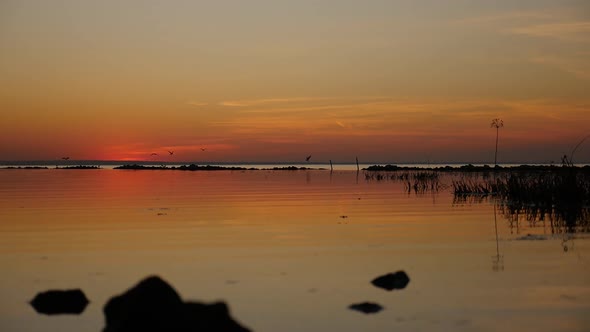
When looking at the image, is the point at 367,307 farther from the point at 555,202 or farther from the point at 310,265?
the point at 555,202

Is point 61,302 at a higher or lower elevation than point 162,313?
lower

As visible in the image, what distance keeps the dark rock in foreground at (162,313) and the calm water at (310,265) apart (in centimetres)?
158

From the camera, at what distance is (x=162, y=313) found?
8219mm

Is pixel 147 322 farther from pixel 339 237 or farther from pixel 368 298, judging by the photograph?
pixel 339 237

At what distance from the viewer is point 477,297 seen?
1141 centimetres

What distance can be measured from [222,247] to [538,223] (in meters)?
12.4

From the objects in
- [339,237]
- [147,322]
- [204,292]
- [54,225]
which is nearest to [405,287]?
[204,292]

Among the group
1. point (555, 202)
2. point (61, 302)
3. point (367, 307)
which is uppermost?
point (555, 202)

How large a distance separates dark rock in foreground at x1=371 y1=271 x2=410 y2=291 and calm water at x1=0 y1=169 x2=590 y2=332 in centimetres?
23

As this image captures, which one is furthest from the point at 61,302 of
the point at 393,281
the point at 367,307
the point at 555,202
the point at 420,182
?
the point at 420,182

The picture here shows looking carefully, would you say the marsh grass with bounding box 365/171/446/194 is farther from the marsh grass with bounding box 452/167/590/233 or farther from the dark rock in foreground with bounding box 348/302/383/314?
the dark rock in foreground with bounding box 348/302/383/314

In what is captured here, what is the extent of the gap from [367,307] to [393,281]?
1.56 meters

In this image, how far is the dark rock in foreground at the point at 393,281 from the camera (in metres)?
12.0

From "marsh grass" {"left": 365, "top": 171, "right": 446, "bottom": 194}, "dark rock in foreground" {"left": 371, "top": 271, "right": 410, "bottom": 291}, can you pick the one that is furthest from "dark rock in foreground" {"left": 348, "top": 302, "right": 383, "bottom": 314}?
"marsh grass" {"left": 365, "top": 171, "right": 446, "bottom": 194}
